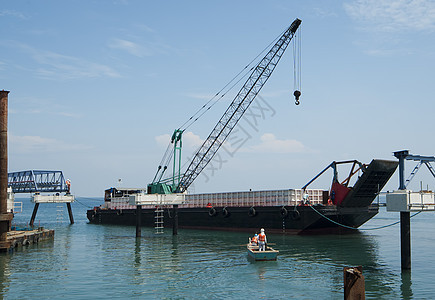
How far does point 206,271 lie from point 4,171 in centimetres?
1735

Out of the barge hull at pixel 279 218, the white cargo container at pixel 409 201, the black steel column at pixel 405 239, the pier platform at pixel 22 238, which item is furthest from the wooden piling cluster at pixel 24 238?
the black steel column at pixel 405 239

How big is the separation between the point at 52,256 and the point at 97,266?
24.1 ft

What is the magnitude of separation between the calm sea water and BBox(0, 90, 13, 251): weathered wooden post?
2255 mm

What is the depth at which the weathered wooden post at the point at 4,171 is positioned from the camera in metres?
33.1

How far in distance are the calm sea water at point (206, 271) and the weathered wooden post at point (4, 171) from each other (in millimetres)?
2255

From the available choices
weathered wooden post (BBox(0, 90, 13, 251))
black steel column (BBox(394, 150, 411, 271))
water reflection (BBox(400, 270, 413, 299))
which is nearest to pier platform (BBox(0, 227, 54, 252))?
weathered wooden post (BBox(0, 90, 13, 251))

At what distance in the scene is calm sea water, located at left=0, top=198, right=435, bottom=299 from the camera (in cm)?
2248

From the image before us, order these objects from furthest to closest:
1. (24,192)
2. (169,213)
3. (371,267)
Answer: (24,192)
(169,213)
(371,267)

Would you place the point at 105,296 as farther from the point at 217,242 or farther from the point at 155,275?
the point at 217,242

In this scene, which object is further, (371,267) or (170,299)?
(371,267)

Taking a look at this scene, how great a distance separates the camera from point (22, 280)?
84.0ft

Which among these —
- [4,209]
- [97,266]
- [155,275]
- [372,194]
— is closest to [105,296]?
[155,275]

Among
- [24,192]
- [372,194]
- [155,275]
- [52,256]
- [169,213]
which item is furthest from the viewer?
[24,192]

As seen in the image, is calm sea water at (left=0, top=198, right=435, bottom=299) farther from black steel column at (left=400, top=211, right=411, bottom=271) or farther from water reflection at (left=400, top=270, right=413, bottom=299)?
black steel column at (left=400, top=211, right=411, bottom=271)
